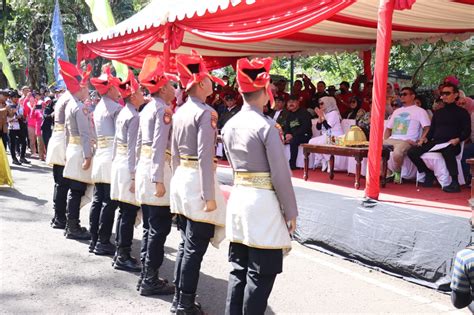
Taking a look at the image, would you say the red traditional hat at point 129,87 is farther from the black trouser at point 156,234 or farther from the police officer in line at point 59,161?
the police officer in line at point 59,161

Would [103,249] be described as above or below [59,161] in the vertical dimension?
below

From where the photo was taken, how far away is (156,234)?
14.0ft

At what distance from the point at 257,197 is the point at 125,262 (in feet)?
7.63

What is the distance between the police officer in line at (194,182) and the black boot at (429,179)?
3826mm

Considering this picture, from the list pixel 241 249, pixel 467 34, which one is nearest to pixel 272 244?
pixel 241 249

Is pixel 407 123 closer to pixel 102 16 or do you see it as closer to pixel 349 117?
pixel 349 117

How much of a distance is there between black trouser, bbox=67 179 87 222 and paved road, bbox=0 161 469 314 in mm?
313

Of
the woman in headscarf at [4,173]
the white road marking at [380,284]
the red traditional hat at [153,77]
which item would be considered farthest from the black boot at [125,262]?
the woman in headscarf at [4,173]

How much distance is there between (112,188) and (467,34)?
22.9ft

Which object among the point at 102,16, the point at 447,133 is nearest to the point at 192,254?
the point at 447,133

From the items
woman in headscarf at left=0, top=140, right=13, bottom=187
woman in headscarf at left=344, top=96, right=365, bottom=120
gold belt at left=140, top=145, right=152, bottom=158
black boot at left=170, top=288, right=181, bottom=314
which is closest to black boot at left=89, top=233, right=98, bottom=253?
gold belt at left=140, top=145, right=152, bottom=158

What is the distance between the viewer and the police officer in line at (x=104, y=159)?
5.40 m

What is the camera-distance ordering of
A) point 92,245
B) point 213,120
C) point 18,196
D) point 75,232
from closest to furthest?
point 213,120 → point 92,245 → point 75,232 → point 18,196

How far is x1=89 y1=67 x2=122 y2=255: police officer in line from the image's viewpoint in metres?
5.40
